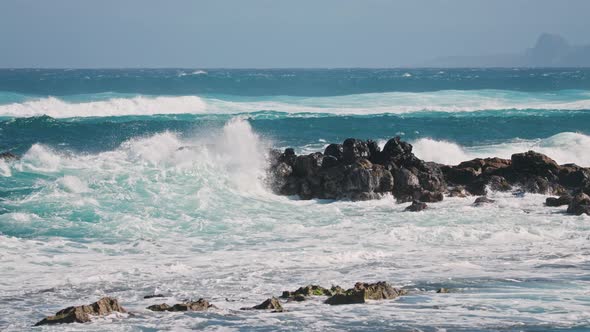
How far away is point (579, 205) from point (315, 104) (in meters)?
47.8

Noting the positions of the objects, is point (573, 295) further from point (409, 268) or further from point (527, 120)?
point (527, 120)

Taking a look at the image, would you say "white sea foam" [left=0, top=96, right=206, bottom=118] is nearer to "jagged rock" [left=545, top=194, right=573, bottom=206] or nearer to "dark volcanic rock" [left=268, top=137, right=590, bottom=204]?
"dark volcanic rock" [left=268, top=137, right=590, bottom=204]

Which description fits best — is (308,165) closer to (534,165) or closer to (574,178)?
(534,165)

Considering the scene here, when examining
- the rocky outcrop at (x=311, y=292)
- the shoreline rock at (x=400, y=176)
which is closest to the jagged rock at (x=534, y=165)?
the shoreline rock at (x=400, y=176)

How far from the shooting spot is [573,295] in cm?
1253

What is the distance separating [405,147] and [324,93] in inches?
2261

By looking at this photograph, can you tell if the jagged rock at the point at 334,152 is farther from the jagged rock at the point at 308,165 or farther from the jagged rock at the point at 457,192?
the jagged rock at the point at 457,192

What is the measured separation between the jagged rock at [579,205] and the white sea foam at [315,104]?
37.9 metres

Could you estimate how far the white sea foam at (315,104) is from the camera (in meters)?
59.1

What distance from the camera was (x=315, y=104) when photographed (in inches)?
2662

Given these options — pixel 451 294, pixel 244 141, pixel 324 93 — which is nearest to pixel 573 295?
pixel 451 294

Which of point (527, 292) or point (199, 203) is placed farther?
point (199, 203)

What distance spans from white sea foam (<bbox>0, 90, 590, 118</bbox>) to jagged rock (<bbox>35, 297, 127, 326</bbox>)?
46609 millimetres

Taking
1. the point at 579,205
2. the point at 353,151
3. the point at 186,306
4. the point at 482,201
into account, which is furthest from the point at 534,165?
the point at 186,306
